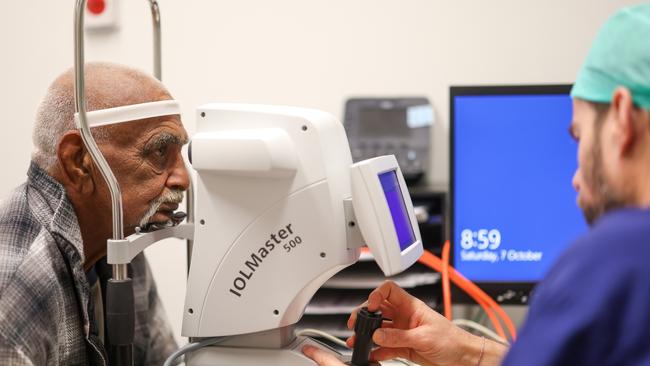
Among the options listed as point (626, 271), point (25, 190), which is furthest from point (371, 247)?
point (25, 190)

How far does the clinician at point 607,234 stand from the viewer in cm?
62

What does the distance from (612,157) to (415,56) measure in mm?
1332

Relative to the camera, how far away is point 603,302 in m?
0.62

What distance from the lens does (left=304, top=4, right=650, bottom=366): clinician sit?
621 mm

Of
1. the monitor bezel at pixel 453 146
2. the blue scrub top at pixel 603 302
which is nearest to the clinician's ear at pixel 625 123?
the blue scrub top at pixel 603 302

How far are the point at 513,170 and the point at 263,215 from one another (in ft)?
2.91

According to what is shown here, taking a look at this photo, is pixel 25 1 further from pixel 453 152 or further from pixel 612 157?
pixel 612 157

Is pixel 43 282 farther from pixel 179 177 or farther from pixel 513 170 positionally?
pixel 513 170

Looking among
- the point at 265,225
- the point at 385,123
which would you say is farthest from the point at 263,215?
the point at 385,123

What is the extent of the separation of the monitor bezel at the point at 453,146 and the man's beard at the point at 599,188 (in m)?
0.94

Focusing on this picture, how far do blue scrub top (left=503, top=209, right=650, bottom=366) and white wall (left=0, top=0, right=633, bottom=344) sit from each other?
1426 millimetres

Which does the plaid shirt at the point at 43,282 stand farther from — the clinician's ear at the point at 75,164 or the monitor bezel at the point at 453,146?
the monitor bezel at the point at 453,146

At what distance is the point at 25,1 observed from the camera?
2314 mm

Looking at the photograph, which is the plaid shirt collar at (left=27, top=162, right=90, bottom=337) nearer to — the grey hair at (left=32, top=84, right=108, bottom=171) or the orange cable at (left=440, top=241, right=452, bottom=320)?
the grey hair at (left=32, top=84, right=108, bottom=171)
